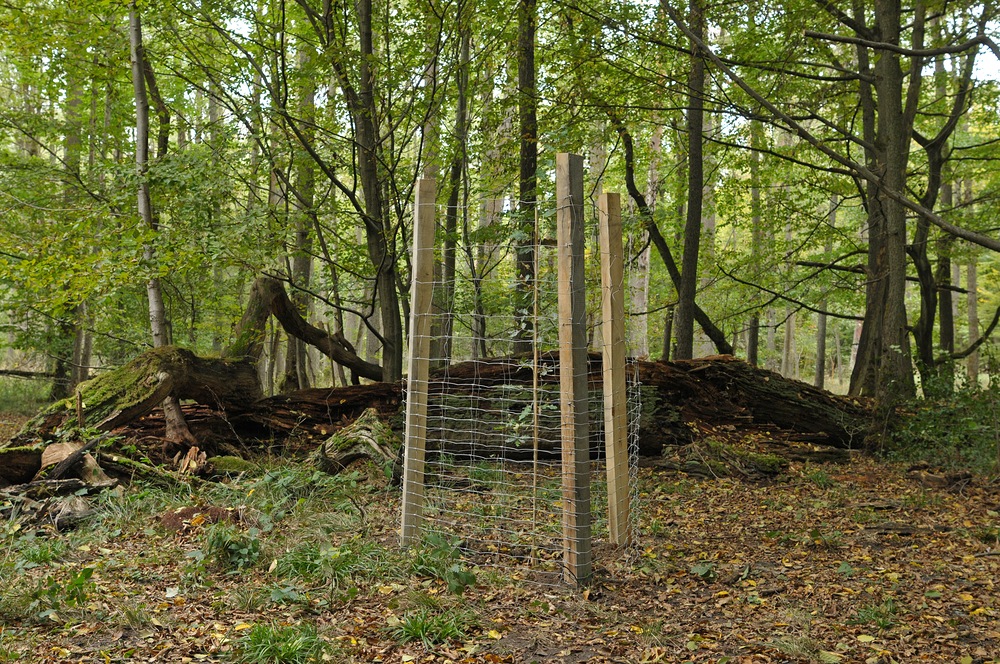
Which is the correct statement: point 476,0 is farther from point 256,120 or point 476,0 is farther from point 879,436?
point 879,436

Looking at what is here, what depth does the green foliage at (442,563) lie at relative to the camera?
432cm

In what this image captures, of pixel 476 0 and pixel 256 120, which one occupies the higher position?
pixel 476 0

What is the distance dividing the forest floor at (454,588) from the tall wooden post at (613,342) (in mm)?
618

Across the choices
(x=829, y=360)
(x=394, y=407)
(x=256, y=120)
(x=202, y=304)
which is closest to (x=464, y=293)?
(x=394, y=407)

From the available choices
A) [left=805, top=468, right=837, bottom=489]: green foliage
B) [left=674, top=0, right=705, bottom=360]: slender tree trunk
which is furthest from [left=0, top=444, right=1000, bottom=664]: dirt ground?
[left=674, top=0, right=705, bottom=360]: slender tree trunk

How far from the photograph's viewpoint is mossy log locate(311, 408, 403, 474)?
693cm

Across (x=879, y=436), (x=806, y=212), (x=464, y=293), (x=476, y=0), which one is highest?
(x=476, y=0)

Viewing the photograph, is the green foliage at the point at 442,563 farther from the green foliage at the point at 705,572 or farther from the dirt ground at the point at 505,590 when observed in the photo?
the green foliage at the point at 705,572

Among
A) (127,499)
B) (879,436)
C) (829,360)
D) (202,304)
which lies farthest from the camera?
(829,360)

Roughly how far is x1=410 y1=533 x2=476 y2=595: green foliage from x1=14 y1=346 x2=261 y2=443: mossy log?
3484mm

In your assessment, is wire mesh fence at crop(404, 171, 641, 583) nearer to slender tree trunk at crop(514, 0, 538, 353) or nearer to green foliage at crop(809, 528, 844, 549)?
slender tree trunk at crop(514, 0, 538, 353)

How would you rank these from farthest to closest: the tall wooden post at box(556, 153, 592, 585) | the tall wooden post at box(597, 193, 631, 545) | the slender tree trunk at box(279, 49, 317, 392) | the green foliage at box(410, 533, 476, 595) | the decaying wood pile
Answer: the slender tree trunk at box(279, 49, 317, 392) < the decaying wood pile < the tall wooden post at box(597, 193, 631, 545) < the tall wooden post at box(556, 153, 592, 585) < the green foliage at box(410, 533, 476, 595)

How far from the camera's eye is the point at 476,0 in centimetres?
852

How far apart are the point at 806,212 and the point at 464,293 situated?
6676 millimetres
